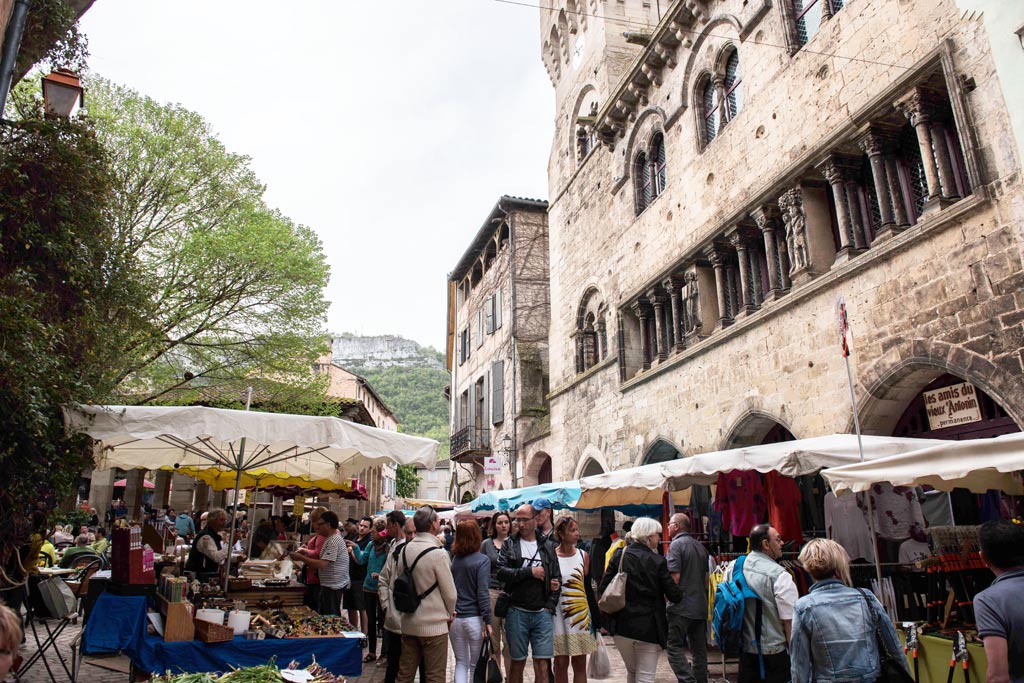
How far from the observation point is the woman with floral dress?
17.6 feet

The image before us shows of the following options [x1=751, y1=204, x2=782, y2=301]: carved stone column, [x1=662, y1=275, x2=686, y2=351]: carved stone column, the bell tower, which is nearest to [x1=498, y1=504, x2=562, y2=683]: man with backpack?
[x1=751, y1=204, x2=782, y2=301]: carved stone column

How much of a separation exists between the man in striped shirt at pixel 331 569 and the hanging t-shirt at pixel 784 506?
499cm

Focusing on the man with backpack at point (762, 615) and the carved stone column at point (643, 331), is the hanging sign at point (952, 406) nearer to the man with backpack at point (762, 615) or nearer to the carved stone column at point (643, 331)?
the man with backpack at point (762, 615)

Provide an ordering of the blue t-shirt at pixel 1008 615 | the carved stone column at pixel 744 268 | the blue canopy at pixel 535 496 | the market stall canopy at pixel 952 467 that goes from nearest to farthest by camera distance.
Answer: the blue t-shirt at pixel 1008 615
the market stall canopy at pixel 952 467
the blue canopy at pixel 535 496
the carved stone column at pixel 744 268

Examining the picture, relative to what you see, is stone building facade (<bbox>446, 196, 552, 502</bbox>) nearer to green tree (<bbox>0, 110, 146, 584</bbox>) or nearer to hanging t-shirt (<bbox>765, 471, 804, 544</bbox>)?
hanging t-shirt (<bbox>765, 471, 804, 544</bbox>)

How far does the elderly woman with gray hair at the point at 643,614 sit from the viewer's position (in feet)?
15.9

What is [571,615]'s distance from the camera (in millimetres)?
5391

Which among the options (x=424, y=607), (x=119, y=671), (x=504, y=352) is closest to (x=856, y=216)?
(x=424, y=607)

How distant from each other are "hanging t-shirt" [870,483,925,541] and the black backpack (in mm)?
4963

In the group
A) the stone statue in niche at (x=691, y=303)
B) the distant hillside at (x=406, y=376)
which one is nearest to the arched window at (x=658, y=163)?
the stone statue in niche at (x=691, y=303)

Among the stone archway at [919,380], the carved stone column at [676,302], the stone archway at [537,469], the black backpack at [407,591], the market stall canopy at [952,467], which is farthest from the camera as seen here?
the stone archway at [537,469]

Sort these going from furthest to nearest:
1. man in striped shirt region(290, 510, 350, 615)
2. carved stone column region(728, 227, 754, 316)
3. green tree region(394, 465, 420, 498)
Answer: green tree region(394, 465, 420, 498) → carved stone column region(728, 227, 754, 316) → man in striped shirt region(290, 510, 350, 615)

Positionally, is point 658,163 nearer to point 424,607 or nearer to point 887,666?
point 424,607

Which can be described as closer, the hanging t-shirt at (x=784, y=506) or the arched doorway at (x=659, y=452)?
the hanging t-shirt at (x=784, y=506)
